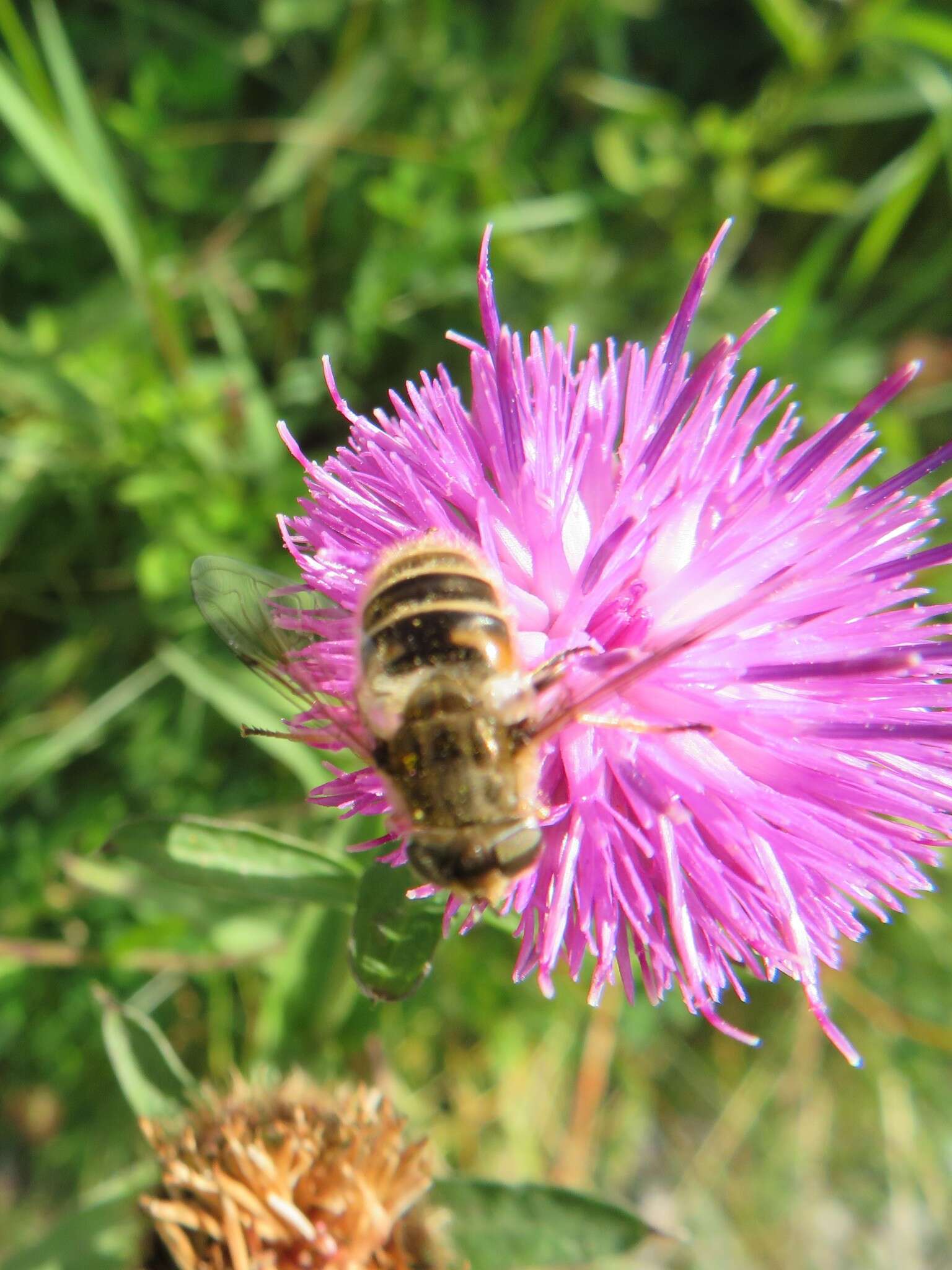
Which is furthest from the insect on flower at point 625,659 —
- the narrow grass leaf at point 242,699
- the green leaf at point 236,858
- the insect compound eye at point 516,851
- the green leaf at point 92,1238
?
the green leaf at point 92,1238

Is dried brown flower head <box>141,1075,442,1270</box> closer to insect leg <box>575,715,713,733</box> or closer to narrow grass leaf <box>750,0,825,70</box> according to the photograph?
insect leg <box>575,715,713,733</box>

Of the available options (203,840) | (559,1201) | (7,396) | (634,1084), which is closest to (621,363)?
(203,840)

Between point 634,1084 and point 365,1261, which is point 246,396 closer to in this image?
point 365,1261

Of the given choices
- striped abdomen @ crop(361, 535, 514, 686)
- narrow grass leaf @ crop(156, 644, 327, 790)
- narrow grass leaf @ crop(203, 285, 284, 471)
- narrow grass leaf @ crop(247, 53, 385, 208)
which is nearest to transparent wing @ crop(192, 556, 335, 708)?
striped abdomen @ crop(361, 535, 514, 686)

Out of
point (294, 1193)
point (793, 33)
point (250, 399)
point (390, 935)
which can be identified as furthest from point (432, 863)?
point (793, 33)

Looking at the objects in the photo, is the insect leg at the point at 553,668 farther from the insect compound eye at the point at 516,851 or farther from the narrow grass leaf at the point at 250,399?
the narrow grass leaf at the point at 250,399

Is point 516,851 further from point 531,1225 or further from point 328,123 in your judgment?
point 328,123
